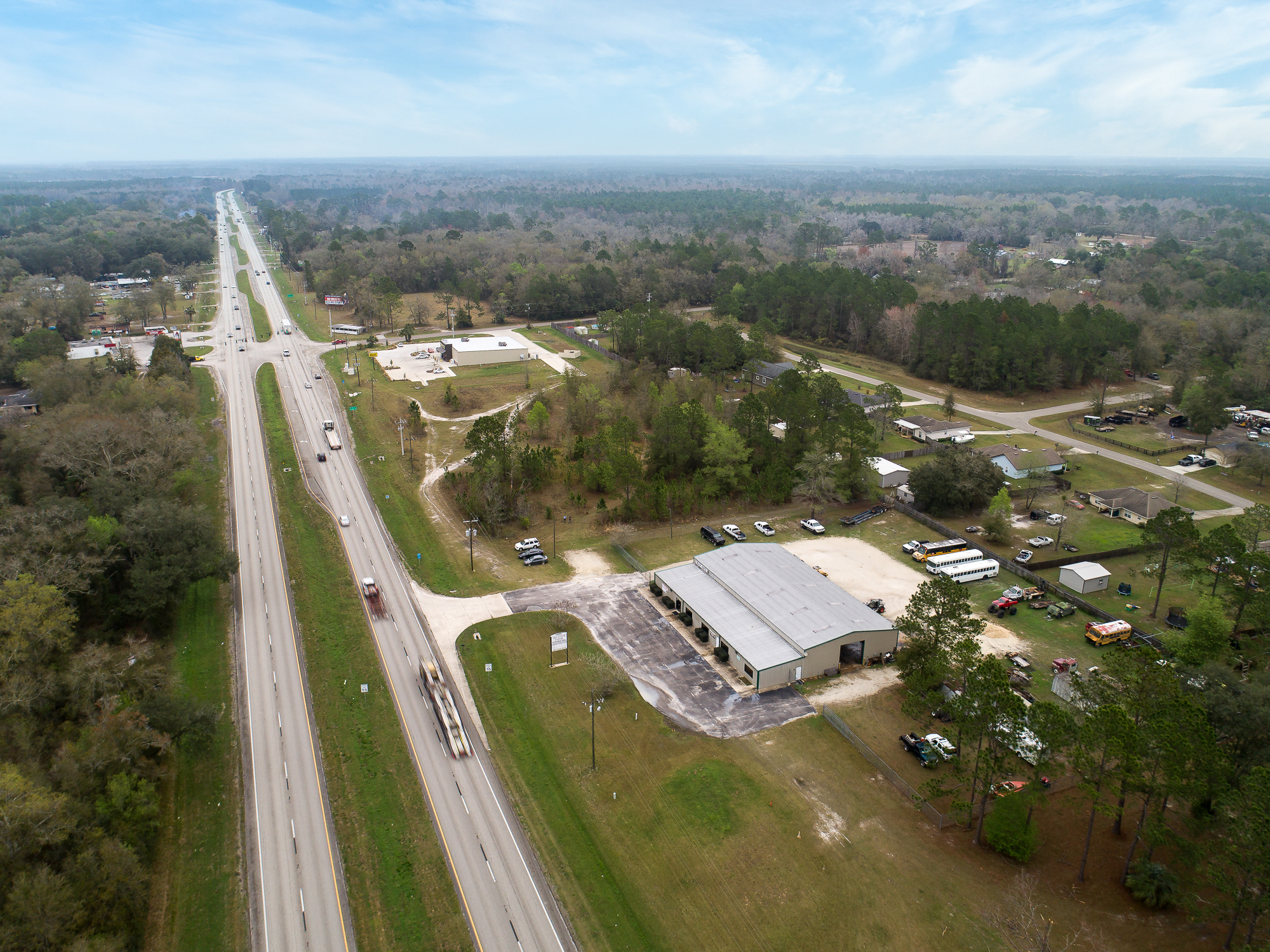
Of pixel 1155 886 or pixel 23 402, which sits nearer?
pixel 1155 886

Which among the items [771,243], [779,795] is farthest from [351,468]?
[771,243]

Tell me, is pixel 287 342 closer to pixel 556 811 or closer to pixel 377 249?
pixel 377 249

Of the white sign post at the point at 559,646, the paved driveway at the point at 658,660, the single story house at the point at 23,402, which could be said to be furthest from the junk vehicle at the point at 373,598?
the single story house at the point at 23,402

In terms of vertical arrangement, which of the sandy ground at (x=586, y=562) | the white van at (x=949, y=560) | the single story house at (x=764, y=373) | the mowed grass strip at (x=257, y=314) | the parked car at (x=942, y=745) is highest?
the mowed grass strip at (x=257, y=314)

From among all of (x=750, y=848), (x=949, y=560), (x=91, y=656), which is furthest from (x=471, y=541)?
(x=949, y=560)

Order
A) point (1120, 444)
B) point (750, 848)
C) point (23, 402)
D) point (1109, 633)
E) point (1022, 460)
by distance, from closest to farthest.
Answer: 1. point (750, 848)
2. point (1109, 633)
3. point (1022, 460)
4. point (23, 402)
5. point (1120, 444)

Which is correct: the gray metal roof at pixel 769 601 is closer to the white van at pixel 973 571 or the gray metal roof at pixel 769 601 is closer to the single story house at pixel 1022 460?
the white van at pixel 973 571

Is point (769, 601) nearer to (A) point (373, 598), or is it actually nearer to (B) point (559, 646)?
(B) point (559, 646)
